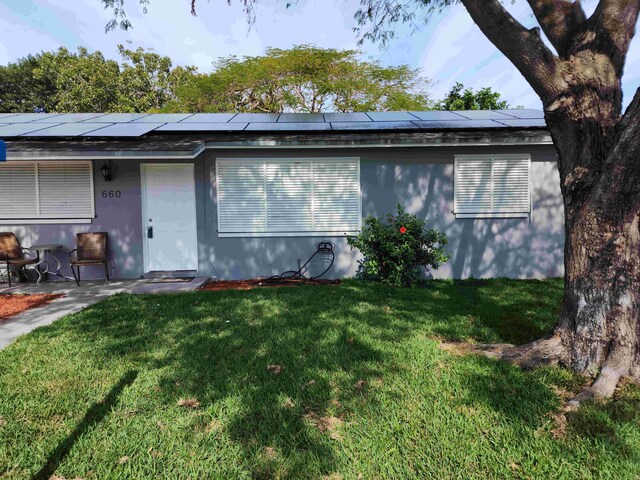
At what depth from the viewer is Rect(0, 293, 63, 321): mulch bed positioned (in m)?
5.57

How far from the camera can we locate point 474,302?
5.87 metres

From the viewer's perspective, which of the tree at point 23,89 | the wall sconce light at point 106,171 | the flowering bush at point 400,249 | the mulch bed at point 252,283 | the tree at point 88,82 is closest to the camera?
the flowering bush at point 400,249

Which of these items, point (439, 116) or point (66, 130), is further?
point (439, 116)

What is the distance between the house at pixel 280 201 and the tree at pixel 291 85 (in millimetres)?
16079

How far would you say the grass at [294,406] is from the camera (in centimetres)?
222

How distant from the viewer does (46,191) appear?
770 centimetres

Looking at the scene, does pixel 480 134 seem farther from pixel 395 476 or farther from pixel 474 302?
pixel 395 476

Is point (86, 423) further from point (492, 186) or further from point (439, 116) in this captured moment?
point (439, 116)

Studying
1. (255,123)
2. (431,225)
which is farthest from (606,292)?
(255,123)

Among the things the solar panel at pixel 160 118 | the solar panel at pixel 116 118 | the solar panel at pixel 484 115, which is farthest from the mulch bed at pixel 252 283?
the solar panel at pixel 484 115

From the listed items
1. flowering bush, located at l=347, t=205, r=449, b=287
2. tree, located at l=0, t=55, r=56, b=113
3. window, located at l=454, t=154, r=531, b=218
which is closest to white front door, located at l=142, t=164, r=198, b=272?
flowering bush, located at l=347, t=205, r=449, b=287

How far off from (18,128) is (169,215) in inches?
164

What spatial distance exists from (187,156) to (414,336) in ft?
16.7

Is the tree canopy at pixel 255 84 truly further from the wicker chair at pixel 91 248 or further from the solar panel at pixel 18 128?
the wicker chair at pixel 91 248
